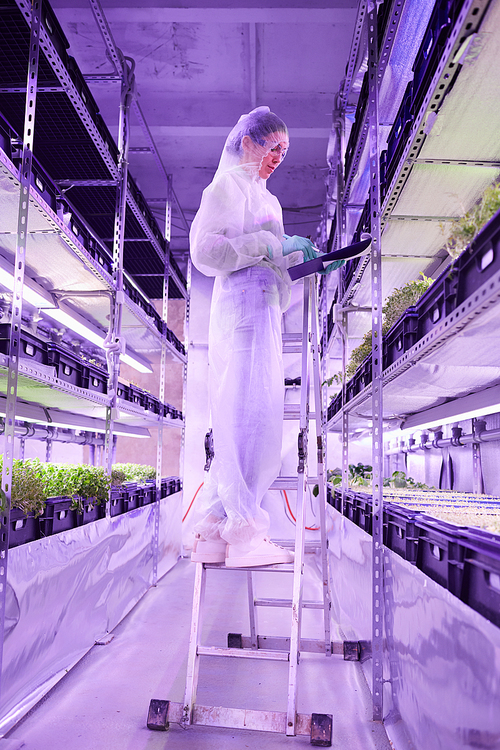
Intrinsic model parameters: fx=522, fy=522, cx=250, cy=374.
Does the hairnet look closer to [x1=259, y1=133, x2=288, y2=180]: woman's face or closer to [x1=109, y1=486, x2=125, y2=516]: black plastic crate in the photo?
[x1=259, y1=133, x2=288, y2=180]: woman's face

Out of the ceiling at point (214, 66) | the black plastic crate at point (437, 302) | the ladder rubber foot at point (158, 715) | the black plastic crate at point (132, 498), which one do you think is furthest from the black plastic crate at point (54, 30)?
the ladder rubber foot at point (158, 715)

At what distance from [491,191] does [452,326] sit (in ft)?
0.98

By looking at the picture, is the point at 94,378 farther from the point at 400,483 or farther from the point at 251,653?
the point at 400,483

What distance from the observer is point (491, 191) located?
106cm

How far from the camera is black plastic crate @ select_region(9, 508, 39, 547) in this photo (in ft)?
6.21

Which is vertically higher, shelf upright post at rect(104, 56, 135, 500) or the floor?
shelf upright post at rect(104, 56, 135, 500)

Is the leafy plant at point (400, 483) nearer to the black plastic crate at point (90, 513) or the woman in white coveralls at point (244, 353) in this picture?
the woman in white coveralls at point (244, 353)

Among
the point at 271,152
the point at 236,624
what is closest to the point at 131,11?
the point at 271,152

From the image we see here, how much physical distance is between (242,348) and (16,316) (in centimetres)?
84

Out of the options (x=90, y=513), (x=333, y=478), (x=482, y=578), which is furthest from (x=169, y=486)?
(x=482, y=578)

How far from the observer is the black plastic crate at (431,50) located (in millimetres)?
1222

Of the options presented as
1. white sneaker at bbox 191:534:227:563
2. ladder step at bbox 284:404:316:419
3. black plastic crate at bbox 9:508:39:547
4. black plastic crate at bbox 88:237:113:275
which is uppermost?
black plastic crate at bbox 88:237:113:275

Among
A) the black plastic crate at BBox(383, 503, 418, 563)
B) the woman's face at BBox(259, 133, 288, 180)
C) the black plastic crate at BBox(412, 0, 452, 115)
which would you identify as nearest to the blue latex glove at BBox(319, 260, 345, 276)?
the woman's face at BBox(259, 133, 288, 180)

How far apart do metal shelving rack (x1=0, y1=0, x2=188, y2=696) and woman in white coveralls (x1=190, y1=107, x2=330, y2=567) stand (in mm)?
691
